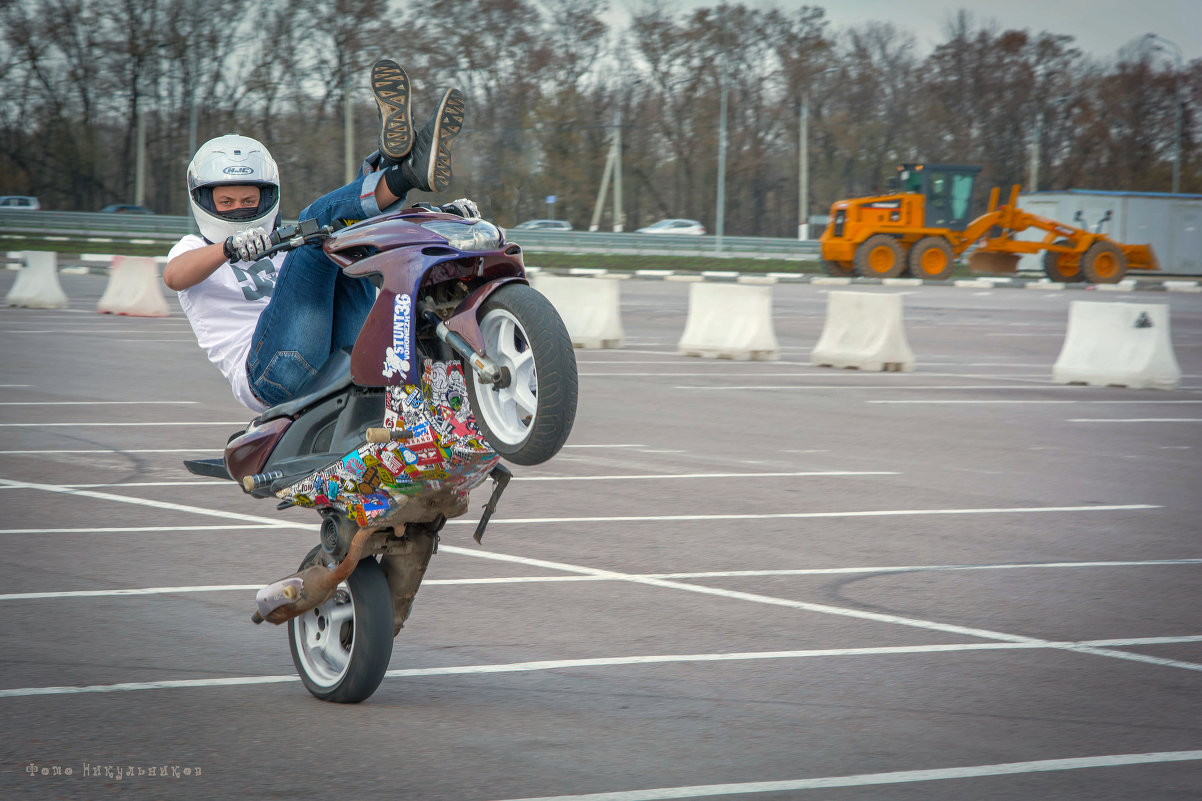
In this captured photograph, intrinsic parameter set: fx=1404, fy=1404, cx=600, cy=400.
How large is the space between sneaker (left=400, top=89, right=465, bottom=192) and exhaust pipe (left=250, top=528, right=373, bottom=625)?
1.17 meters

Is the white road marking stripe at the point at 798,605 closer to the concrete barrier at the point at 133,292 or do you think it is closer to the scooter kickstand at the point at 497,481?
the scooter kickstand at the point at 497,481

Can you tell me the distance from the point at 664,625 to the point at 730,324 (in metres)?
13.6

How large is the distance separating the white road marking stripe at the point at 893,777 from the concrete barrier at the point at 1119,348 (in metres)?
13.0

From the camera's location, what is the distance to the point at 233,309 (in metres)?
5.24

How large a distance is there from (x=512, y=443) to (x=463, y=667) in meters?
1.55

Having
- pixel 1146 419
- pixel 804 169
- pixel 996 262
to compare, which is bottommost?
pixel 1146 419

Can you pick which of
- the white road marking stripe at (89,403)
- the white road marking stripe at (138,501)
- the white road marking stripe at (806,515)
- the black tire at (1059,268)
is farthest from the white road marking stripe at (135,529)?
the black tire at (1059,268)

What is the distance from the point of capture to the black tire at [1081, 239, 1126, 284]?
4131cm

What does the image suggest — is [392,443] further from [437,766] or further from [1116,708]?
[1116,708]

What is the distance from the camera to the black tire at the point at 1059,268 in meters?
41.8

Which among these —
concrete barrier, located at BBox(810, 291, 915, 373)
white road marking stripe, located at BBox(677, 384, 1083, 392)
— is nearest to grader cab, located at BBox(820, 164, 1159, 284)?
concrete barrier, located at BBox(810, 291, 915, 373)

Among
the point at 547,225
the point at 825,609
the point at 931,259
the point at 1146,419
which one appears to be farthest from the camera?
the point at 547,225

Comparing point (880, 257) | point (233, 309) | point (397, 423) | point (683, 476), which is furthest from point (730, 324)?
point (880, 257)

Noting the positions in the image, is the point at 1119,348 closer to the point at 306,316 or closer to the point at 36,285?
the point at 306,316
